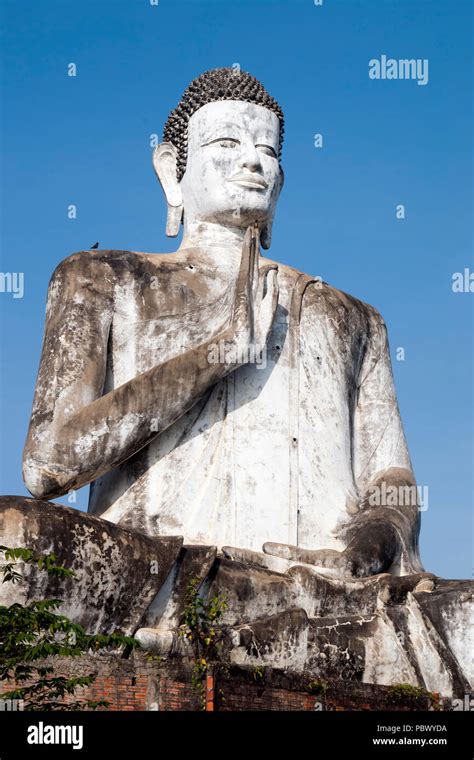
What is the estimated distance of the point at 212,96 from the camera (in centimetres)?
1430

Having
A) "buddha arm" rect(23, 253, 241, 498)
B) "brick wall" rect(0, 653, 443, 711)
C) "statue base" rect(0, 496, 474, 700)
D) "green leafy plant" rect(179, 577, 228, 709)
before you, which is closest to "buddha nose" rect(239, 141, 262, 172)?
"buddha arm" rect(23, 253, 241, 498)

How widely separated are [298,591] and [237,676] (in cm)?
166

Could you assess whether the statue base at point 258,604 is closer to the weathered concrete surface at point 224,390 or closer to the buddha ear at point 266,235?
the weathered concrete surface at point 224,390

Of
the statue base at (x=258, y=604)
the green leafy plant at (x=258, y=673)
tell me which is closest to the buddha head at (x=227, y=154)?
the statue base at (x=258, y=604)

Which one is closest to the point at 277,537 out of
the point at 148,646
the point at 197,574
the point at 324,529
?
the point at 324,529

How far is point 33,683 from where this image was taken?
9.92 meters

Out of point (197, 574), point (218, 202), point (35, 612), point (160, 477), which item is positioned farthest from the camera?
point (218, 202)

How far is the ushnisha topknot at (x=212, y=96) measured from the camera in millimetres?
14250

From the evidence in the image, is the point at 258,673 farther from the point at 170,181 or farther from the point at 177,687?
the point at 170,181

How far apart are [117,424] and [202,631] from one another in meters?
1.98

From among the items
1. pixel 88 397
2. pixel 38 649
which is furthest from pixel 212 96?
pixel 38 649

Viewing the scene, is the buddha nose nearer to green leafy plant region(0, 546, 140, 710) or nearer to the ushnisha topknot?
the ushnisha topknot

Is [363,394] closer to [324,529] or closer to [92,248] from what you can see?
[324,529]

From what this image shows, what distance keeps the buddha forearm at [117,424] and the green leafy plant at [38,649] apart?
2.33m
